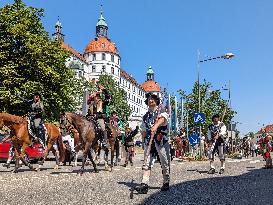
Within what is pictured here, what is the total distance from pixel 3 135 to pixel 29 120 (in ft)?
26.9

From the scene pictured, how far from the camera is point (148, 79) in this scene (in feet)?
575

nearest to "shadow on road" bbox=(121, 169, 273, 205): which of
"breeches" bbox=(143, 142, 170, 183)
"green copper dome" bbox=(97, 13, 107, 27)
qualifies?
"breeches" bbox=(143, 142, 170, 183)

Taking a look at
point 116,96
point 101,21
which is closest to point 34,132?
point 116,96

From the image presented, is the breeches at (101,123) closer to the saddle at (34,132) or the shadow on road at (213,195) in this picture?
the saddle at (34,132)

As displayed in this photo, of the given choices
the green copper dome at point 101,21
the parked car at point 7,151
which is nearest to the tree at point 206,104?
the parked car at point 7,151

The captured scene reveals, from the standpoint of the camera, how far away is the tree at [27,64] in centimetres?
3406

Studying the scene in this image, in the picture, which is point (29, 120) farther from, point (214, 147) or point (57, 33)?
point (57, 33)

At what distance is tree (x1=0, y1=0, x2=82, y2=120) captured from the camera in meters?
34.1

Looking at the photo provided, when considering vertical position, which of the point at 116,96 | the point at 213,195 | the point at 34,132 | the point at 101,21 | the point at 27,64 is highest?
the point at 101,21

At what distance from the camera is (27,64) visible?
3591cm

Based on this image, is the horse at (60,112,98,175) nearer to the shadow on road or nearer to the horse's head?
the horse's head

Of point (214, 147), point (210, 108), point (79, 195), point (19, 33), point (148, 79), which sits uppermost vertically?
point (148, 79)

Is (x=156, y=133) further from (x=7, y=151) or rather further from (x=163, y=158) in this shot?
(x=7, y=151)

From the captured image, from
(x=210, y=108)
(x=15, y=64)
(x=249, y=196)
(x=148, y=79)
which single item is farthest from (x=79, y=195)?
(x=148, y=79)
